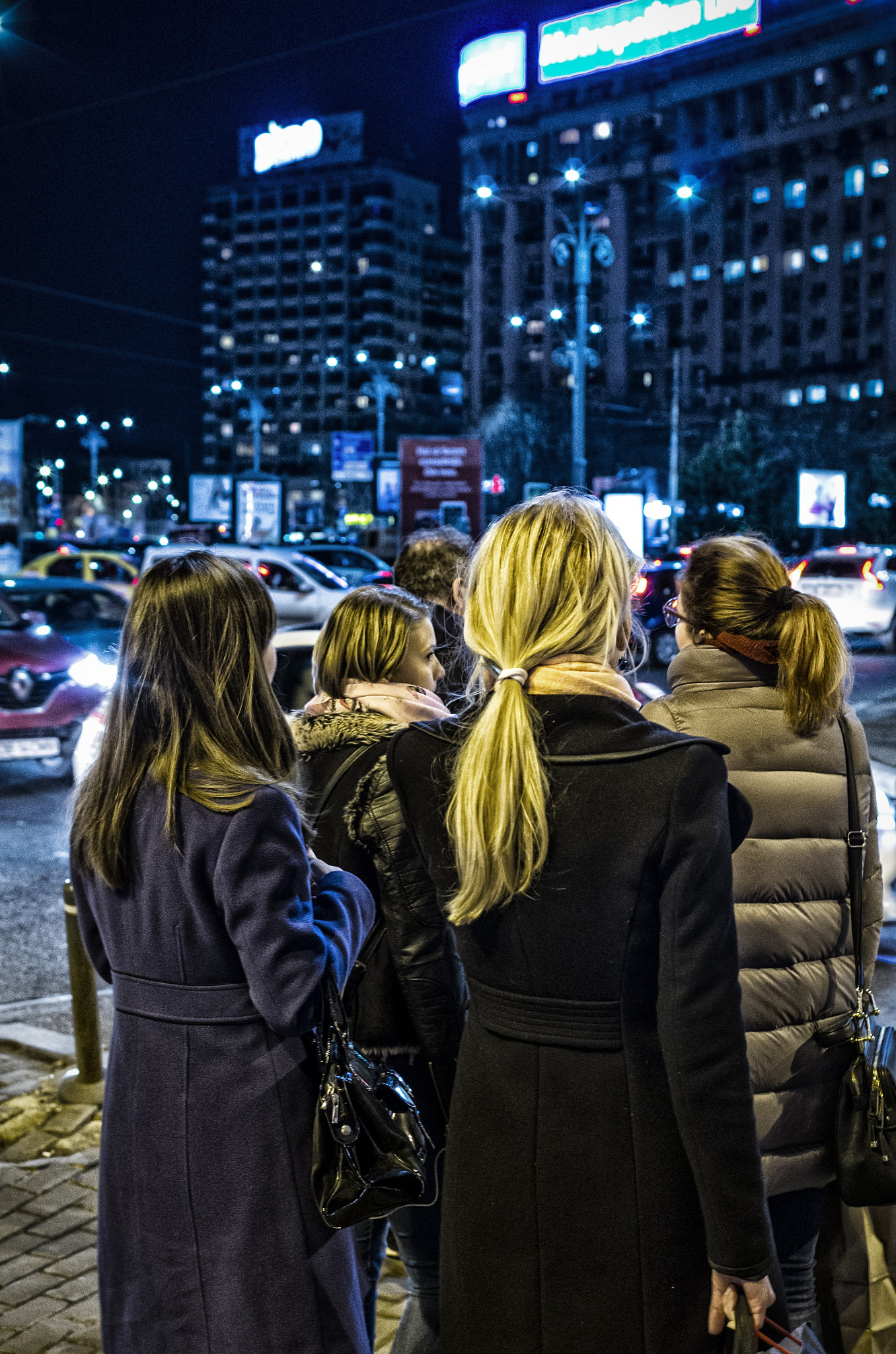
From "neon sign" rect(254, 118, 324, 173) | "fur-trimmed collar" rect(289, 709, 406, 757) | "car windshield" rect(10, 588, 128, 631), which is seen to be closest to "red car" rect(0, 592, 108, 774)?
"car windshield" rect(10, 588, 128, 631)

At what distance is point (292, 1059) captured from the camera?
2242mm

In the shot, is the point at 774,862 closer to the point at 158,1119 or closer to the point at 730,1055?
the point at 730,1055

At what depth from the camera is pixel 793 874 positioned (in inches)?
105

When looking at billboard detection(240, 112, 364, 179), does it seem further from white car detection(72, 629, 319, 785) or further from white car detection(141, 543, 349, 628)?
white car detection(72, 629, 319, 785)

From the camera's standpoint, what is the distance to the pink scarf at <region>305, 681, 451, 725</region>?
9.79 feet

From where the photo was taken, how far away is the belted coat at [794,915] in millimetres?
2635

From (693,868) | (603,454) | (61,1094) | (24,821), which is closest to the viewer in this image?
(693,868)

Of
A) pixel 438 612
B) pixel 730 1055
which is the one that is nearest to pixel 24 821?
pixel 438 612

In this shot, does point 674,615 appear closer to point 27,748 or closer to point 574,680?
point 574,680

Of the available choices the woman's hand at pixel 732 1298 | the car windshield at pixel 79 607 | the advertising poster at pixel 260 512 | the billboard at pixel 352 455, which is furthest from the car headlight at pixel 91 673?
the billboard at pixel 352 455

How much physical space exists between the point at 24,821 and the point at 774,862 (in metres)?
8.35

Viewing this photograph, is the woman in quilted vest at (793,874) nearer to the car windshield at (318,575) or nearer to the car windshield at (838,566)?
the car windshield at (318,575)

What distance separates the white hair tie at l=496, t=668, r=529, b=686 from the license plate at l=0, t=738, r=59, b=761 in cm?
986

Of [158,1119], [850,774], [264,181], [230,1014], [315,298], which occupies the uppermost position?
[264,181]
